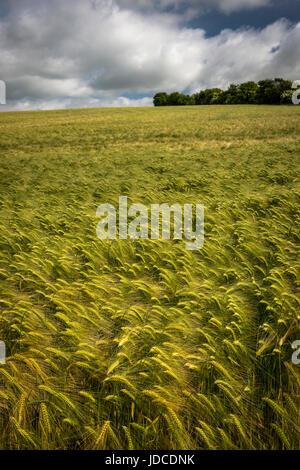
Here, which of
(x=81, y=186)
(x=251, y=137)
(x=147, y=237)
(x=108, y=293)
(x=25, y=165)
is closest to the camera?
(x=108, y=293)

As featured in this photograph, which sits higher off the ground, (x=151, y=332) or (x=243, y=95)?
(x=243, y=95)

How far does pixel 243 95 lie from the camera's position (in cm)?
8962

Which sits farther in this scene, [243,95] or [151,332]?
[243,95]

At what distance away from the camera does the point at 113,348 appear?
250cm

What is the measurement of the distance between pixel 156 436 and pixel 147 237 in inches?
133

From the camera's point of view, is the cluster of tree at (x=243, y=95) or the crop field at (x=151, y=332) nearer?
the crop field at (x=151, y=332)

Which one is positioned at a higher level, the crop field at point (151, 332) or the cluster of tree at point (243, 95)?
the cluster of tree at point (243, 95)

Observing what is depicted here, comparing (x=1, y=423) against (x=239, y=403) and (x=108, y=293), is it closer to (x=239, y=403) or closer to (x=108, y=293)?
(x=108, y=293)

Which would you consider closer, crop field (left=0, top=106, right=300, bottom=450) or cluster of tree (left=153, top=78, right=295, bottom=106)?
crop field (left=0, top=106, right=300, bottom=450)

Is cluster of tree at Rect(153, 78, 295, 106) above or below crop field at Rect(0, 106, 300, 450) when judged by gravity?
above

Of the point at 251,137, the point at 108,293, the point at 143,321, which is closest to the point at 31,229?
the point at 108,293

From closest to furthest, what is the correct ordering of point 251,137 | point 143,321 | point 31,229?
point 143,321
point 31,229
point 251,137

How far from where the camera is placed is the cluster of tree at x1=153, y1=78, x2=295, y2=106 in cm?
7650

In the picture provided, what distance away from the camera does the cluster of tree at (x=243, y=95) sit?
76500 millimetres
